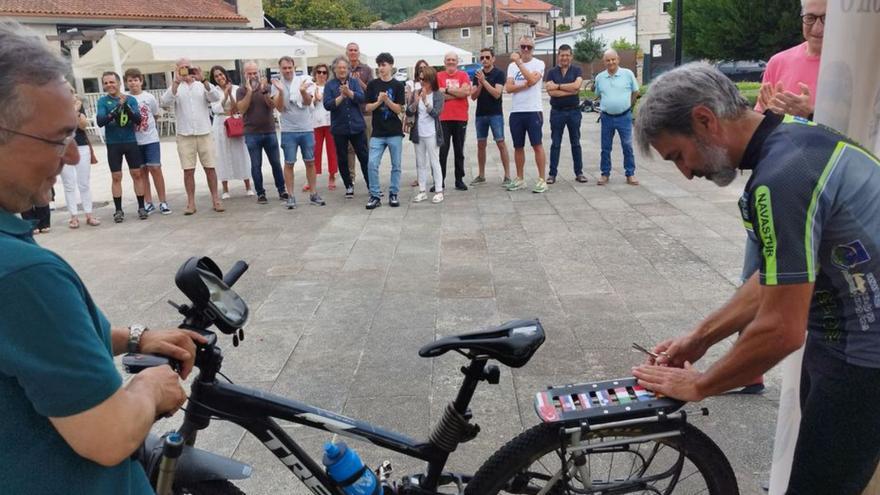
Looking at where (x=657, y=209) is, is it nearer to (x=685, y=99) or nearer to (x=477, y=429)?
(x=477, y=429)

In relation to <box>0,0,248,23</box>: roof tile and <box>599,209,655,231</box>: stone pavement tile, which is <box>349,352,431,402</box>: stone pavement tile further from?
<box>0,0,248,23</box>: roof tile

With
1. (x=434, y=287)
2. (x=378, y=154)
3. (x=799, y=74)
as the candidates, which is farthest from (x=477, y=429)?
(x=378, y=154)

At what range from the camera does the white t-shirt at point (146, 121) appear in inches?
340

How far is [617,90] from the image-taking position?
9.24m

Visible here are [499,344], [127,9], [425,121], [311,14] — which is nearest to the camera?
[499,344]

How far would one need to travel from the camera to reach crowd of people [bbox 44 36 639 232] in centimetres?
876

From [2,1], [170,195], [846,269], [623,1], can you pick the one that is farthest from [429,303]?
[623,1]

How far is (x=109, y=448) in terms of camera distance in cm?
131

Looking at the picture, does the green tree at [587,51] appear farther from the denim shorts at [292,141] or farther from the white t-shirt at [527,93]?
the denim shorts at [292,141]

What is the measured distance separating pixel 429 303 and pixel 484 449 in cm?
211

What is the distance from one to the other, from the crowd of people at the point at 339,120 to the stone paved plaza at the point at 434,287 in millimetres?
397

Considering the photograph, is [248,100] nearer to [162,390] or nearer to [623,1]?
[162,390]

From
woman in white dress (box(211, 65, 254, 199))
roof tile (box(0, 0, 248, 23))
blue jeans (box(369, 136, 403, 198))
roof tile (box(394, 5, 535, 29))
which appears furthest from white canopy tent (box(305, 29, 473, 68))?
roof tile (box(394, 5, 535, 29))

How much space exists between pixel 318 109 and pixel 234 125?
119 centimetres
